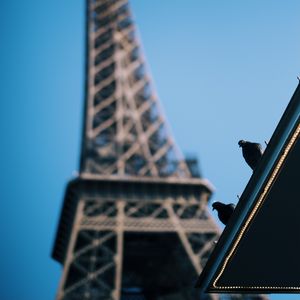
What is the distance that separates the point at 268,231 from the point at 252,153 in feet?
3.37

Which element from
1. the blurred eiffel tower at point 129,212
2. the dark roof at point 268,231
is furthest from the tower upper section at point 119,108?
the dark roof at point 268,231

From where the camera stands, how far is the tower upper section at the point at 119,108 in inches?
1177

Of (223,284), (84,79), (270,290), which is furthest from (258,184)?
A: (84,79)

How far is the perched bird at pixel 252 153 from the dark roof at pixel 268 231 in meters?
0.33

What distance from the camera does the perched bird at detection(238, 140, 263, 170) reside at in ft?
15.3

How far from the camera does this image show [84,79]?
3612cm

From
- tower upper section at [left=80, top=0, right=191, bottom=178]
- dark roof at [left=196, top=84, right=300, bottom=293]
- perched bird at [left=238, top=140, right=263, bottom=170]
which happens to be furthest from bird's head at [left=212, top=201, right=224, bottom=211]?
tower upper section at [left=80, top=0, right=191, bottom=178]

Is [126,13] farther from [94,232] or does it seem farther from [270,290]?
[270,290]

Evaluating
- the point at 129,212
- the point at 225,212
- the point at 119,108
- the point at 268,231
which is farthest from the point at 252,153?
the point at 119,108

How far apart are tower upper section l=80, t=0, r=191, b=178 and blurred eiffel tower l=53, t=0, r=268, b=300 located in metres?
0.08

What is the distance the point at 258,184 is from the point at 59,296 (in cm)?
1804

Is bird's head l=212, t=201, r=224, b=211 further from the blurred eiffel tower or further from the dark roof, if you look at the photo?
the blurred eiffel tower

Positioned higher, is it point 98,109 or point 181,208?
point 98,109

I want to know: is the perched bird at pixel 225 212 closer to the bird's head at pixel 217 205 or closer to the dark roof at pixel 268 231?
the bird's head at pixel 217 205
